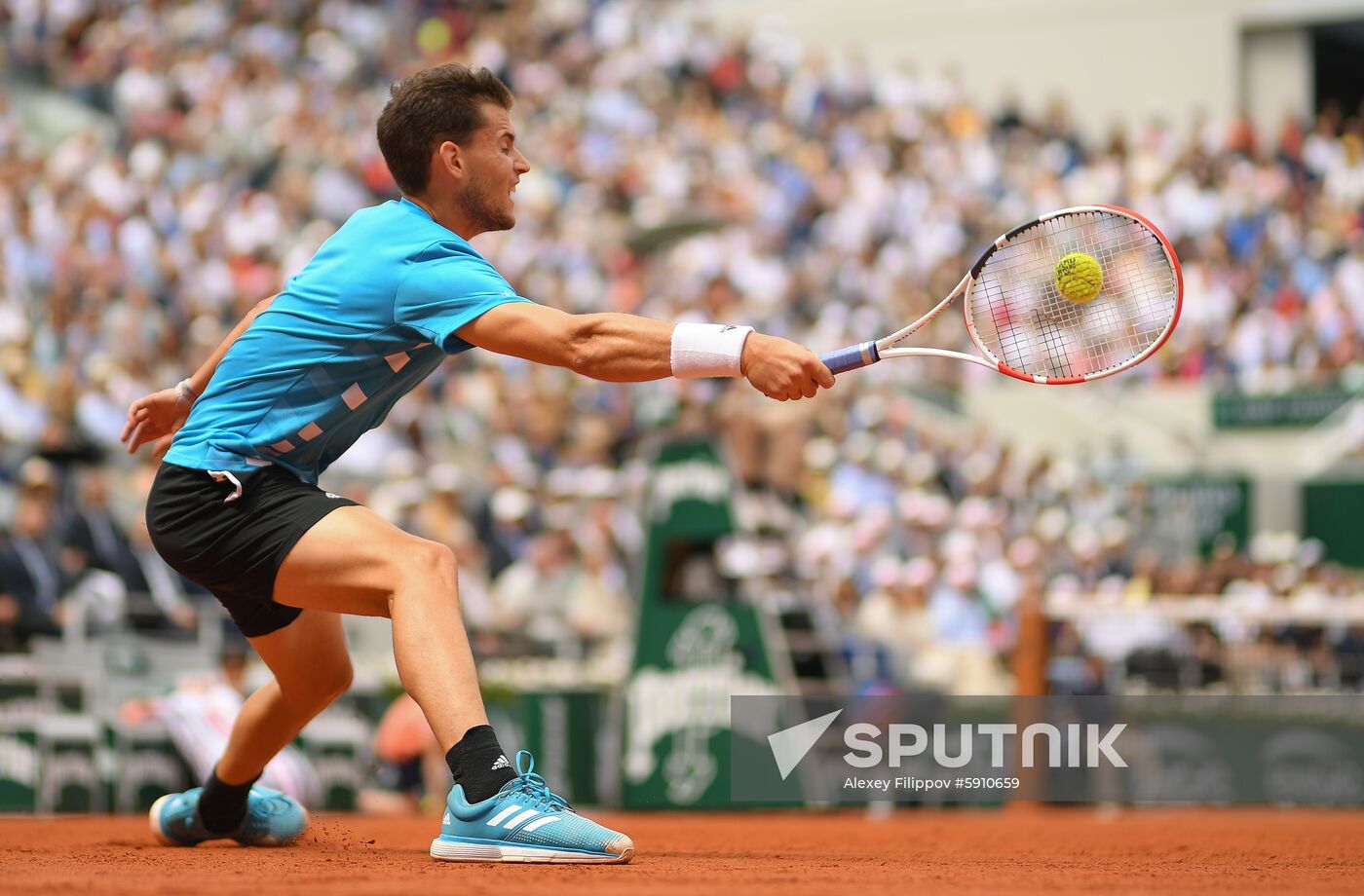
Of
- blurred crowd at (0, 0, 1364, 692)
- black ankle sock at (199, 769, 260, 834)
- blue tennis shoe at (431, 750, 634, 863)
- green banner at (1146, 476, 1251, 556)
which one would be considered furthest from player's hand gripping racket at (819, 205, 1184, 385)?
green banner at (1146, 476, 1251, 556)

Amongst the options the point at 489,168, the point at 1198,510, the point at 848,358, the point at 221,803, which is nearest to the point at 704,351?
the point at 848,358

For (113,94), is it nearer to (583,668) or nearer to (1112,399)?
(583,668)

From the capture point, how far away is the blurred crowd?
→ 41.7 feet

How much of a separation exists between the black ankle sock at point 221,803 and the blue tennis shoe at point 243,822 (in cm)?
3

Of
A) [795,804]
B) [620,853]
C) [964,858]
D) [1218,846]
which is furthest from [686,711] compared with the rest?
[620,853]

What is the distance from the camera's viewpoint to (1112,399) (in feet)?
66.0

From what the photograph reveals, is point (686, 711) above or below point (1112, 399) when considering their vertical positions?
below

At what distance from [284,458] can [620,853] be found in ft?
4.85

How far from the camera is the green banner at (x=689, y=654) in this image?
11031 millimetres

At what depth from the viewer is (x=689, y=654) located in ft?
36.8

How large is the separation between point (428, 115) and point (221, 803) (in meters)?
2.32

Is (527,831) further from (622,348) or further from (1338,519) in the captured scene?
(1338,519)

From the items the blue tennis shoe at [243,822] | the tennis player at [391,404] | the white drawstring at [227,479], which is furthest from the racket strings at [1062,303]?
the blue tennis shoe at [243,822]

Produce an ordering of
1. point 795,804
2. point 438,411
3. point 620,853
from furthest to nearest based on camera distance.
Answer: point 438,411 < point 795,804 < point 620,853
